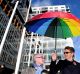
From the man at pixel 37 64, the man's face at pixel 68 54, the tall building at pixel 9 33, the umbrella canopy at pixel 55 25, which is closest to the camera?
the man at pixel 37 64

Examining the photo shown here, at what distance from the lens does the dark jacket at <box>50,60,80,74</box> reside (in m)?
5.13

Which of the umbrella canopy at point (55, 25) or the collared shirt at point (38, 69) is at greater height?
the umbrella canopy at point (55, 25)

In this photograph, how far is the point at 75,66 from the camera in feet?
17.1

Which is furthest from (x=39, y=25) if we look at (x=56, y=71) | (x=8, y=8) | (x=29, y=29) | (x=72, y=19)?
(x=8, y=8)

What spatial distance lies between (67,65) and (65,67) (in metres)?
0.06

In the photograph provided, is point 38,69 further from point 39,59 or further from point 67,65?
point 67,65

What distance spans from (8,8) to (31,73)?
62936mm

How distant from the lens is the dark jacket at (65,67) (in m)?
5.13

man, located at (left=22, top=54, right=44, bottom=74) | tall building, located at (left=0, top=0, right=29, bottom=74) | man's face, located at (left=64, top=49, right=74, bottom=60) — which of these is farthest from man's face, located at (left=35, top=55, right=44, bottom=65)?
tall building, located at (left=0, top=0, right=29, bottom=74)

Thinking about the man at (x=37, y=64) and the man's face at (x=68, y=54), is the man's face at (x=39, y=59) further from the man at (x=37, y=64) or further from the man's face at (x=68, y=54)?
the man's face at (x=68, y=54)

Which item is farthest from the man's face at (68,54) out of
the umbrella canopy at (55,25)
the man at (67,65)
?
the umbrella canopy at (55,25)

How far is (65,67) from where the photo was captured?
5.21 metres

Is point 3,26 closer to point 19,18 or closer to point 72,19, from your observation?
point 19,18

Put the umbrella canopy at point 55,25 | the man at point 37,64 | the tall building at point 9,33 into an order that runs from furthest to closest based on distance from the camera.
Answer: the tall building at point 9,33 → the umbrella canopy at point 55,25 → the man at point 37,64
